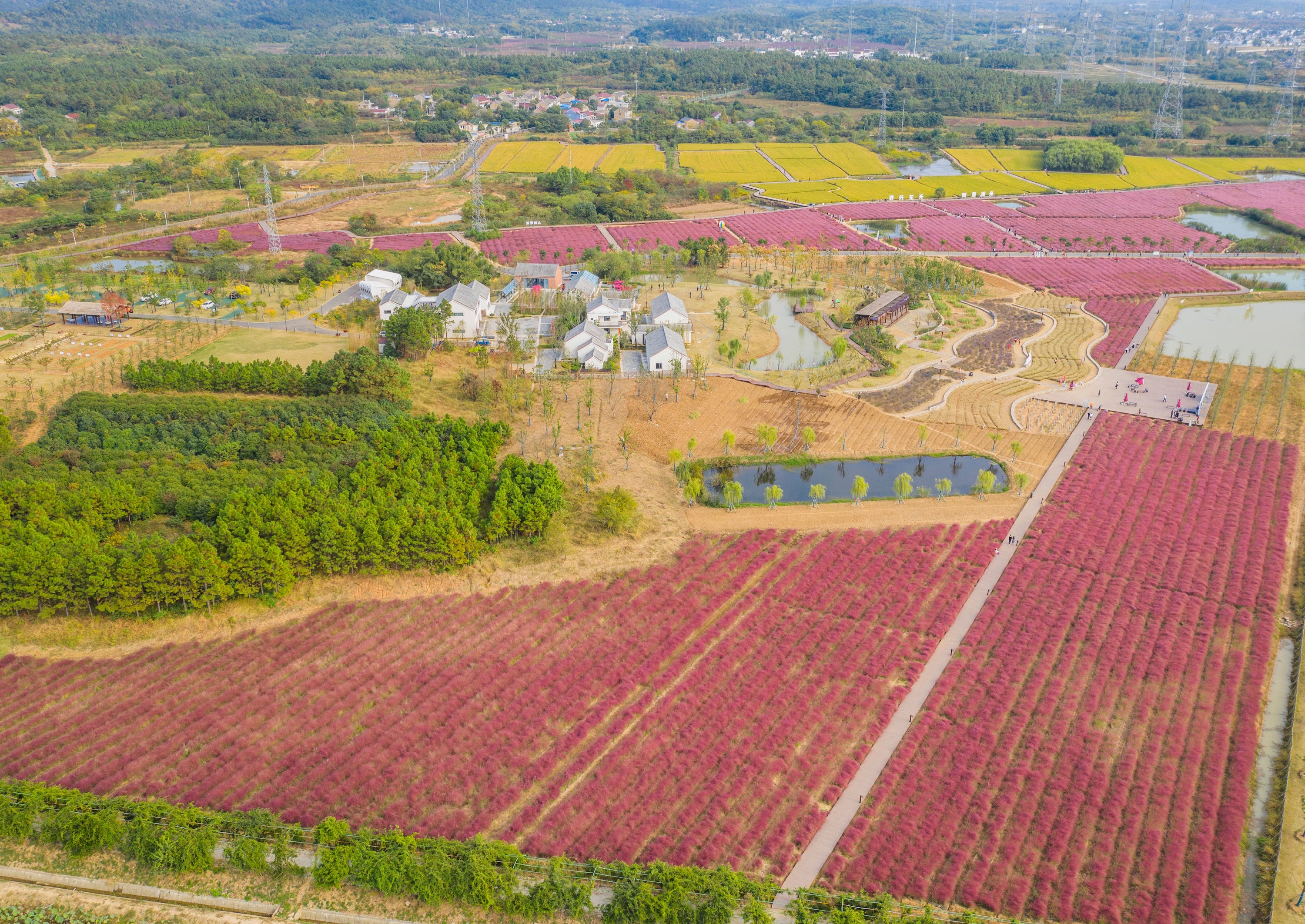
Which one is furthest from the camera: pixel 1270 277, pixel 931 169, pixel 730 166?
pixel 931 169

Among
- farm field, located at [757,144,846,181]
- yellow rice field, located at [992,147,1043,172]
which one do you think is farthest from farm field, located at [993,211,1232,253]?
yellow rice field, located at [992,147,1043,172]

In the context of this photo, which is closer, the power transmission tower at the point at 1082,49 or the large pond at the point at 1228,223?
the large pond at the point at 1228,223

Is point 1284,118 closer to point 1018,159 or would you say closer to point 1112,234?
point 1018,159

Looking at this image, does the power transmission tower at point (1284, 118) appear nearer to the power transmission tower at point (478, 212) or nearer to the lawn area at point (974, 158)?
the lawn area at point (974, 158)

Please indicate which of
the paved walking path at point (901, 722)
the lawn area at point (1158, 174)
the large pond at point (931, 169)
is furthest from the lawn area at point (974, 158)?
the paved walking path at point (901, 722)

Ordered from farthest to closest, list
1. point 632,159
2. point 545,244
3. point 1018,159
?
point 1018,159, point 632,159, point 545,244

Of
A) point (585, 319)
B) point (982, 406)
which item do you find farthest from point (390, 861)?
point (585, 319)
